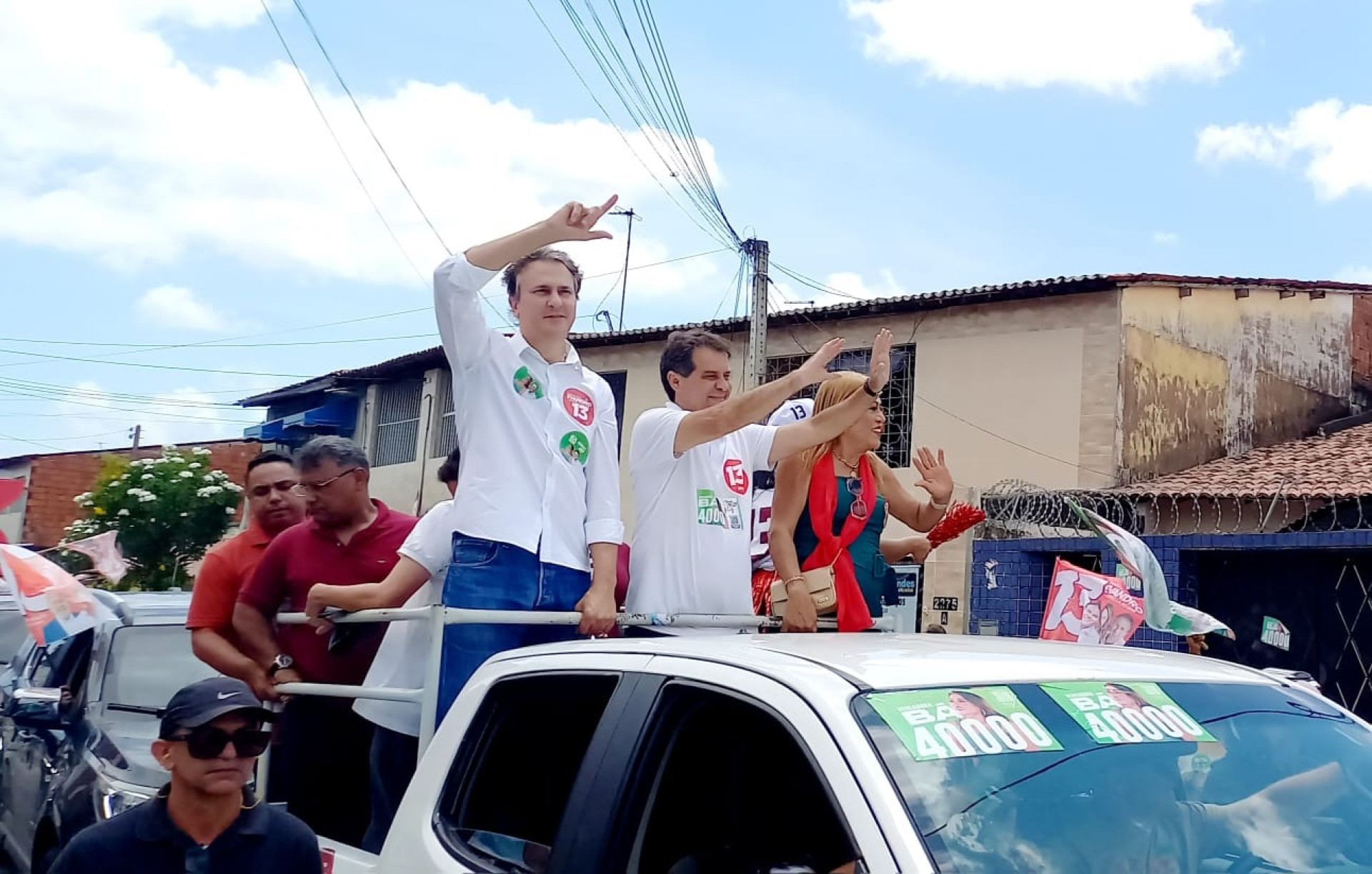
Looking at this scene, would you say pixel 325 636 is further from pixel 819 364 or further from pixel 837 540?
pixel 819 364

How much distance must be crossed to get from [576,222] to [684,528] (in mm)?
1066

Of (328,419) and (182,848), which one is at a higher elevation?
(328,419)

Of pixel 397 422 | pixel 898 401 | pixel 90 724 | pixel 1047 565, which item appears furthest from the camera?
pixel 397 422

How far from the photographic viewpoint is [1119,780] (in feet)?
7.41

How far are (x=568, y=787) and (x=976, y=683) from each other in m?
0.91

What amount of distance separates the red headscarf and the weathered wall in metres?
12.1

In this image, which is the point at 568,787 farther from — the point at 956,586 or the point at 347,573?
the point at 956,586

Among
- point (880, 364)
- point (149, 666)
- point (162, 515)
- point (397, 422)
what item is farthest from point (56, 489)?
point (880, 364)

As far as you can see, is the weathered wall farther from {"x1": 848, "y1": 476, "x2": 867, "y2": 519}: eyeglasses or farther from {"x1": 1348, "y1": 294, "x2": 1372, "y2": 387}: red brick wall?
{"x1": 848, "y1": 476, "x2": 867, "y2": 519}: eyeglasses

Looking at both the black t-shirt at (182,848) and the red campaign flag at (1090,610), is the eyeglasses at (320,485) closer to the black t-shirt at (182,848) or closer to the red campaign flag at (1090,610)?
the black t-shirt at (182,848)

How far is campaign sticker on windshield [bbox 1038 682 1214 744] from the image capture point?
2.31m

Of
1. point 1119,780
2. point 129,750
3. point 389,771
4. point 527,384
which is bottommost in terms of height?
point 129,750

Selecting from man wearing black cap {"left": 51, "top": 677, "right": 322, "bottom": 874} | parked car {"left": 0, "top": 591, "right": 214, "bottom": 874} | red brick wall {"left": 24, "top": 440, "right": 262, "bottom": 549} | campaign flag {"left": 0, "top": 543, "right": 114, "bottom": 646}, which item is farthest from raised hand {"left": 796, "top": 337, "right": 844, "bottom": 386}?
red brick wall {"left": 24, "top": 440, "right": 262, "bottom": 549}

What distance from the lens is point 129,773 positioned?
194 inches
